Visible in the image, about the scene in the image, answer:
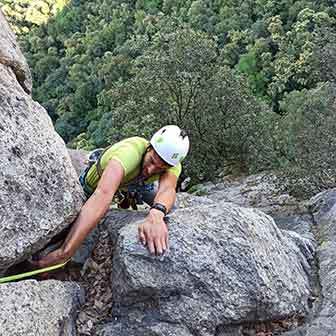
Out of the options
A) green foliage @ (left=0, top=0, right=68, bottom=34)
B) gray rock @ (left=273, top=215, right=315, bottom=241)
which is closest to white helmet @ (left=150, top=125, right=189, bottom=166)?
gray rock @ (left=273, top=215, right=315, bottom=241)

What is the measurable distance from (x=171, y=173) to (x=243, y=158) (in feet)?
56.1

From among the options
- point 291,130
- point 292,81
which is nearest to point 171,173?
point 291,130

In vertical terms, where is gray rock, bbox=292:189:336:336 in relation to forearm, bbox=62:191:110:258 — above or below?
below

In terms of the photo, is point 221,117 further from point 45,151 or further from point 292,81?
point 292,81

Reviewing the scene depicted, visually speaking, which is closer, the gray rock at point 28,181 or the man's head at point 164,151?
the gray rock at point 28,181

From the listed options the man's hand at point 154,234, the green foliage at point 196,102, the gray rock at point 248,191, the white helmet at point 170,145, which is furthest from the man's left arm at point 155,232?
the green foliage at point 196,102

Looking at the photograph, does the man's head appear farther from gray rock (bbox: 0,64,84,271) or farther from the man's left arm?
gray rock (bbox: 0,64,84,271)

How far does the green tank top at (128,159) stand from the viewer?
18.4ft

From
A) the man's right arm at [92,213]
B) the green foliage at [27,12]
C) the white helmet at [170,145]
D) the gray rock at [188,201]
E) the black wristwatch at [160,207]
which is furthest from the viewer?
the green foliage at [27,12]

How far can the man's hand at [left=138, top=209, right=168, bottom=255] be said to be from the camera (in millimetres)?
5301

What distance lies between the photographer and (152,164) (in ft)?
19.3

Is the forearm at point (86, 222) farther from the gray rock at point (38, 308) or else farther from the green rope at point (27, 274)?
the gray rock at point (38, 308)

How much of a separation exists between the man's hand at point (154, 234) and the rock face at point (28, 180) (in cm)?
72

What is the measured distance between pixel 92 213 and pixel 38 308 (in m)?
1.03
